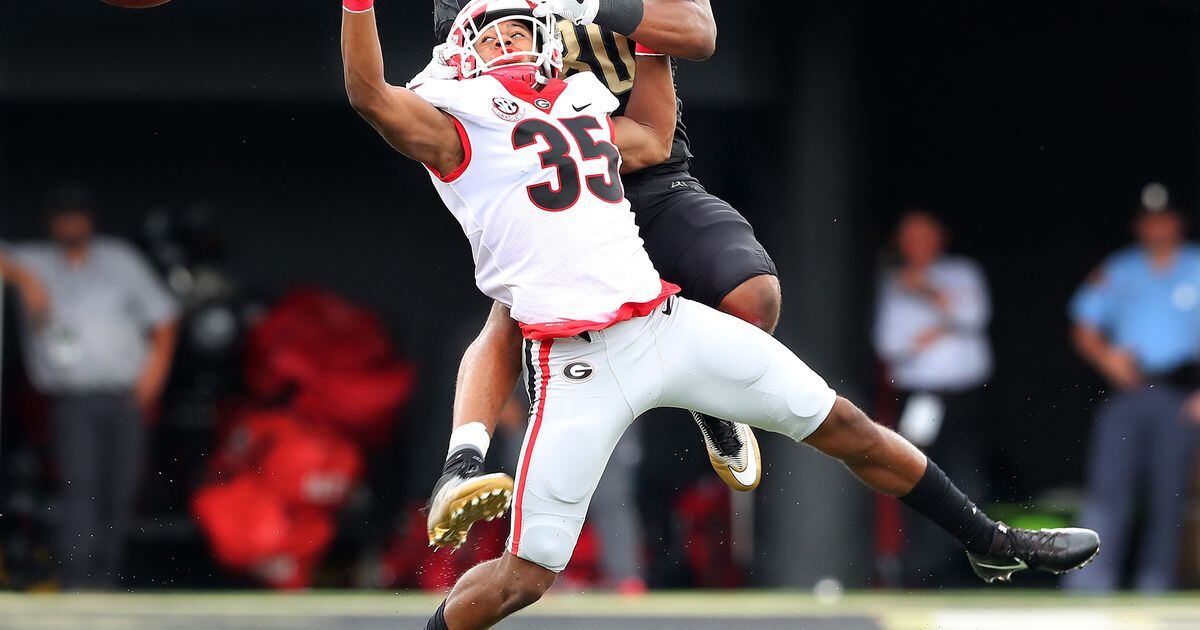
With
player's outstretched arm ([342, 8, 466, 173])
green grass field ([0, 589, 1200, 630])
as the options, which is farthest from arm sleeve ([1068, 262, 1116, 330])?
player's outstretched arm ([342, 8, 466, 173])

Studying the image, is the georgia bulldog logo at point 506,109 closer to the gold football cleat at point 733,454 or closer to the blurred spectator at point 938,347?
the gold football cleat at point 733,454

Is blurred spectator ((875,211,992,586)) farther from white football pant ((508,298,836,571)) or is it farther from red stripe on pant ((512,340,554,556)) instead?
red stripe on pant ((512,340,554,556))

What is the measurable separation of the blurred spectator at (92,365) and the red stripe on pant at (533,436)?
14.3 ft

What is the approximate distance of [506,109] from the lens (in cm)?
448

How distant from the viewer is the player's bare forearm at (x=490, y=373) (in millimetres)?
4898

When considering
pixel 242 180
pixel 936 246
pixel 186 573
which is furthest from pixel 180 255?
pixel 936 246

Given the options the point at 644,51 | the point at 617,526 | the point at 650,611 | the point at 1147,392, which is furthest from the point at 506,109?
the point at 1147,392

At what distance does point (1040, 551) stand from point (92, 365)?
5112 mm

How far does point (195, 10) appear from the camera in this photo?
9586 mm

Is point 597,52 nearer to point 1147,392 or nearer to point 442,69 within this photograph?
point 442,69

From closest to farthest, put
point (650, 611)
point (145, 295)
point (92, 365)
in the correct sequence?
1. point (650, 611)
2. point (92, 365)
3. point (145, 295)

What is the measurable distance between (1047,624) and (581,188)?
3.65 meters

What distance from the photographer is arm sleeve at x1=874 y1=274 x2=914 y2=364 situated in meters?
8.45

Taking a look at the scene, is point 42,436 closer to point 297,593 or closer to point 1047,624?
point 297,593
